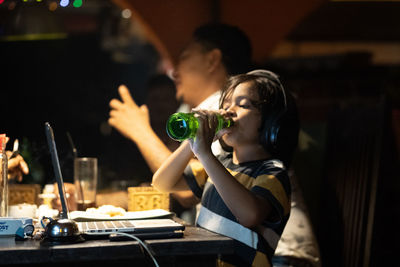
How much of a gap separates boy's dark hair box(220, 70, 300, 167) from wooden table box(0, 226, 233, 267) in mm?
536

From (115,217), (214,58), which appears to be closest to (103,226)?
(115,217)

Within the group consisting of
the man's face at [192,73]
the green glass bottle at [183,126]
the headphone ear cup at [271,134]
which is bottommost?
the headphone ear cup at [271,134]

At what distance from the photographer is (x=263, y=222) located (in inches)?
75.8

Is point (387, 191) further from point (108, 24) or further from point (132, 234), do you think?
point (108, 24)

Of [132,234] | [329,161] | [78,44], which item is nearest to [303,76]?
[78,44]

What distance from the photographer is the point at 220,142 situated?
2264 millimetres

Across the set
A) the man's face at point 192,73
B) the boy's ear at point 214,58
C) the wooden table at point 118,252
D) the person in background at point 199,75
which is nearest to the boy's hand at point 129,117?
the person in background at point 199,75

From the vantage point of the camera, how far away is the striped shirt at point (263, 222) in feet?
6.21

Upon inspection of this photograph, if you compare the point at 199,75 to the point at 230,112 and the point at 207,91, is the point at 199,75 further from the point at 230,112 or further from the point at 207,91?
the point at 230,112

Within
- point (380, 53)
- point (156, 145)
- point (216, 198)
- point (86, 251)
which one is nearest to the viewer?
point (86, 251)

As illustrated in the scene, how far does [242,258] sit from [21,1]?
1728mm

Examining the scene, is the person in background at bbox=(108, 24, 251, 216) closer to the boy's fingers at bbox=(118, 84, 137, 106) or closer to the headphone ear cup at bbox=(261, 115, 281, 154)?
the boy's fingers at bbox=(118, 84, 137, 106)

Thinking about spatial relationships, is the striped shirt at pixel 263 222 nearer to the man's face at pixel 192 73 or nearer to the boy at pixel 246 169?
the boy at pixel 246 169

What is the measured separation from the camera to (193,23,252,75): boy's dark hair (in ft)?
9.24
